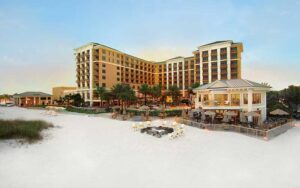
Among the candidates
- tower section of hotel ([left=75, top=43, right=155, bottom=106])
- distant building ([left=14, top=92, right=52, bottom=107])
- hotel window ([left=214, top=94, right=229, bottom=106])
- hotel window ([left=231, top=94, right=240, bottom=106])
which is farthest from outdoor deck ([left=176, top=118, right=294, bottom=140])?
distant building ([left=14, top=92, right=52, bottom=107])

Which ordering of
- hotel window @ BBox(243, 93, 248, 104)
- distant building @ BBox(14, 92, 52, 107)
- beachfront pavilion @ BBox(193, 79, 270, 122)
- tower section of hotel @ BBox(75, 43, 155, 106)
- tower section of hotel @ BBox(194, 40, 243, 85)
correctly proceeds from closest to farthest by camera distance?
beachfront pavilion @ BBox(193, 79, 270, 122), hotel window @ BBox(243, 93, 248, 104), tower section of hotel @ BBox(194, 40, 243, 85), tower section of hotel @ BBox(75, 43, 155, 106), distant building @ BBox(14, 92, 52, 107)

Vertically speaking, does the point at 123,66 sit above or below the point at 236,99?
above

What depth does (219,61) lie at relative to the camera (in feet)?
236

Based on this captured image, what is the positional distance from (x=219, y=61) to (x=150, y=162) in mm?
66547

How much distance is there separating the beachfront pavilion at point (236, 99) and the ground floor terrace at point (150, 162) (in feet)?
24.9

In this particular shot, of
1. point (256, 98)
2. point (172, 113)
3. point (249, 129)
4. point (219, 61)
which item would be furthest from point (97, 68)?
point (249, 129)

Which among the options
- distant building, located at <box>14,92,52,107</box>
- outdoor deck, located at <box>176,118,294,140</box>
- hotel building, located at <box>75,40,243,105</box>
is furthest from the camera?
distant building, located at <box>14,92,52,107</box>

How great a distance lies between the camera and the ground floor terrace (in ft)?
36.6

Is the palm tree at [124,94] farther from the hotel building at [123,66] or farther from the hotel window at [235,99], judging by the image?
the hotel window at [235,99]

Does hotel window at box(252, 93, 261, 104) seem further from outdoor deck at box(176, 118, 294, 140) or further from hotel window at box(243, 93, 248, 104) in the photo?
outdoor deck at box(176, 118, 294, 140)

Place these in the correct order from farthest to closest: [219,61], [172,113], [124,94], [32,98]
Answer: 1. [32,98]
2. [219,61]
3. [124,94]
4. [172,113]

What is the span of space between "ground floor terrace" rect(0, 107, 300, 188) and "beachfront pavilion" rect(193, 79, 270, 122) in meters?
7.58

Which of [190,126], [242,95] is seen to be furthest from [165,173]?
[242,95]

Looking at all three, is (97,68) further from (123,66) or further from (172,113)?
(172,113)
